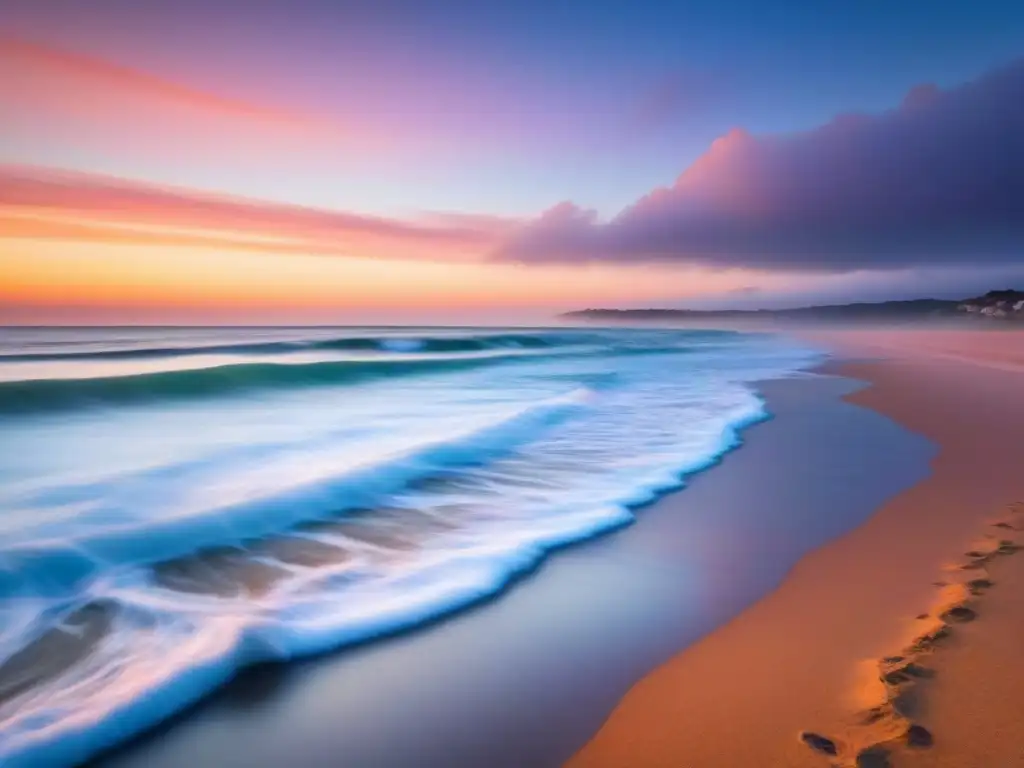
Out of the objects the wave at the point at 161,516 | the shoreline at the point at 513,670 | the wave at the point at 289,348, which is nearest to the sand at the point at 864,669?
the shoreline at the point at 513,670

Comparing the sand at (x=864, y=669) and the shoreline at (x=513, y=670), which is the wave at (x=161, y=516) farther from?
the sand at (x=864, y=669)

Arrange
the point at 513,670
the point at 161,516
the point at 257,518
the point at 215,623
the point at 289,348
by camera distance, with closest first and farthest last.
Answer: the point at 513,670 → the point at 215,623 → the point at 257,518 → the point at 161,516 → the point at 289,348

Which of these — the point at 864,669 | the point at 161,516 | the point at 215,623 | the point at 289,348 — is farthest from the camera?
the point at 289,348

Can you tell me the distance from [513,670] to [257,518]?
2.93 meters

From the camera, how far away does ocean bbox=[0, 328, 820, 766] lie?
270cm

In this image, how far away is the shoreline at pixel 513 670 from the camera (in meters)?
2.14

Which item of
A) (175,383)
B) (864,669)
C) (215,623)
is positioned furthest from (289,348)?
(864,669)

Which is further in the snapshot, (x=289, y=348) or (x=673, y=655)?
(x=289, y=348)

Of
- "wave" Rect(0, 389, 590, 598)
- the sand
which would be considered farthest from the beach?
"wave" Rect(0, 389, 590, 598)

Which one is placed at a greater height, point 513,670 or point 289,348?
point 289,348

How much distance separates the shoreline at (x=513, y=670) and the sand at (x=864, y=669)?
0.48 ft

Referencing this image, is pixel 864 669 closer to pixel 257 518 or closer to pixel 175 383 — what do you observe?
pixel 257 518

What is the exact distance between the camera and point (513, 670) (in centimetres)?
257

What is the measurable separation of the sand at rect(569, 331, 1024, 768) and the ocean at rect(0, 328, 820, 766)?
1265 millimetres
